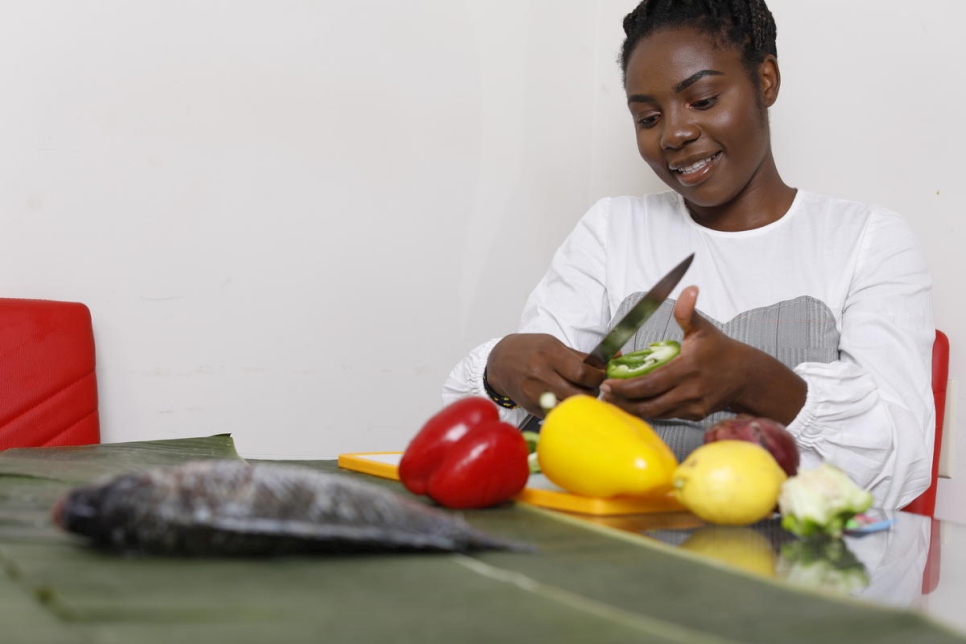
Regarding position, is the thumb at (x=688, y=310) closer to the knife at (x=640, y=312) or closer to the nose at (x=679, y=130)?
the knife at (x=640, y=312)

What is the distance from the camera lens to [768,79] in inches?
59.9

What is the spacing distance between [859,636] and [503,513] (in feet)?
1.23

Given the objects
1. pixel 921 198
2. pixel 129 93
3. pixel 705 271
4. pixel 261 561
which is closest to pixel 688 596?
pixel 261 561

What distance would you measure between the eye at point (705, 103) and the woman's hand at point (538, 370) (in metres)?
0.48

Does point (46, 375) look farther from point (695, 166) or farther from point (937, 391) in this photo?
point (937, 391)

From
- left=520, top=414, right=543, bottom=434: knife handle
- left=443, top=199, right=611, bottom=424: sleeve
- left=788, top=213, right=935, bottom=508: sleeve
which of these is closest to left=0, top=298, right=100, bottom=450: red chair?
left=443, top=199, right=611, bottom=424: sleeve

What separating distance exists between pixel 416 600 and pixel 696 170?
113 cm

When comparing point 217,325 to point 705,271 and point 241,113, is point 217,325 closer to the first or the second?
point 241,113

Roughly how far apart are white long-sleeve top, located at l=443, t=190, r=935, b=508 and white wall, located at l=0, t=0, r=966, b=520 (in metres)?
0.31

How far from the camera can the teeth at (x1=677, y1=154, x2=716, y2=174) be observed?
148cm

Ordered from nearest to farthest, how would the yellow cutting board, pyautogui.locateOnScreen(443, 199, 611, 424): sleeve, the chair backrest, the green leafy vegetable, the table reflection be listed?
the table reflection < the green leafy vegetable < the yellow cutting board < the chair backrest < pyautogui.locateOnScreen(443, 199, 611, 424): sleeve

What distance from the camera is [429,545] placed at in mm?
581

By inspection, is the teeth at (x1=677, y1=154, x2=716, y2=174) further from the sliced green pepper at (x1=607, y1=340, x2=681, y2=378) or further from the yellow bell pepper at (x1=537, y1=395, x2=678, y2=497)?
the yellow bell pepper at (x1=537, y1=395, x2=678, y2=497)

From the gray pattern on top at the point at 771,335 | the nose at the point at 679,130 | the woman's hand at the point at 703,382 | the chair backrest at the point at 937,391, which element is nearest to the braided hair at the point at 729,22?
the nose at the point at 679,130
